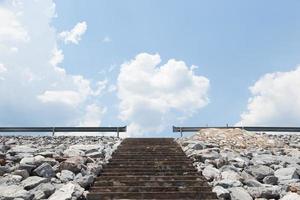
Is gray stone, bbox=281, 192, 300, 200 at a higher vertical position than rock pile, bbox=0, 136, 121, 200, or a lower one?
lower

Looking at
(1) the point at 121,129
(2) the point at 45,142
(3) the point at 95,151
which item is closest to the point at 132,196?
(3) the point at 95,151

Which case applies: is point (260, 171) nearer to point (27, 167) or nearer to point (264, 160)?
point (264, 160)

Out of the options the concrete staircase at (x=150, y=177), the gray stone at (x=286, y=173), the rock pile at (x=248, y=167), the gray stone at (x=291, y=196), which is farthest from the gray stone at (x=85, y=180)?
the gray stone at (x=286, y=173)

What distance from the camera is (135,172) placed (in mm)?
12438

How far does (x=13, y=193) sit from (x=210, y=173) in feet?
15.9

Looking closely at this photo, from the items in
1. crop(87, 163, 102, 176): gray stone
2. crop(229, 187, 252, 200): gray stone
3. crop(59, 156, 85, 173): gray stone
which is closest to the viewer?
crop(229, 187, 252, 200): gray stone

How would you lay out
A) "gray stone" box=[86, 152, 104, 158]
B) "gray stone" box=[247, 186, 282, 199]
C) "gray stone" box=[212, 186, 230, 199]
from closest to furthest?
"gray stone" box=[212, 186, 230, 199]
"gray stone" box=[247, 186, 282, 199]
"gray stone" box=[86, 152, 104, 158]

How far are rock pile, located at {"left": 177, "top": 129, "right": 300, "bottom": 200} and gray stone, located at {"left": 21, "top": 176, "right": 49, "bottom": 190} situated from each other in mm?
3832

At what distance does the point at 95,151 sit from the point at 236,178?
209 inches

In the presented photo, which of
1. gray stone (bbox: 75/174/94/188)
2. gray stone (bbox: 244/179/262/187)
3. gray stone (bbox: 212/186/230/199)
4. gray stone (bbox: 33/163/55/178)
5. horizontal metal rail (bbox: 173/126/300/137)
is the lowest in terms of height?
gray stone (bbox: 212/186/230/199)

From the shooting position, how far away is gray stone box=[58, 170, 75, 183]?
10949mm

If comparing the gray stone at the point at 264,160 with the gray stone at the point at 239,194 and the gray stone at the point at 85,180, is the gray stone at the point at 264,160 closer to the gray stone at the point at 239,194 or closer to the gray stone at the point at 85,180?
the gray stone at the point at 239,194

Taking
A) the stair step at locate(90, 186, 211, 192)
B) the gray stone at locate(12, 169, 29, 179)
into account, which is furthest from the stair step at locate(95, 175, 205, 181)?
the gray stone at locate(12, 169, 29, 179)

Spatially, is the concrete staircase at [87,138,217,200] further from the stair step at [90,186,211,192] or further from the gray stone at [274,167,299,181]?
the gray stone at [274,167,299,181]
